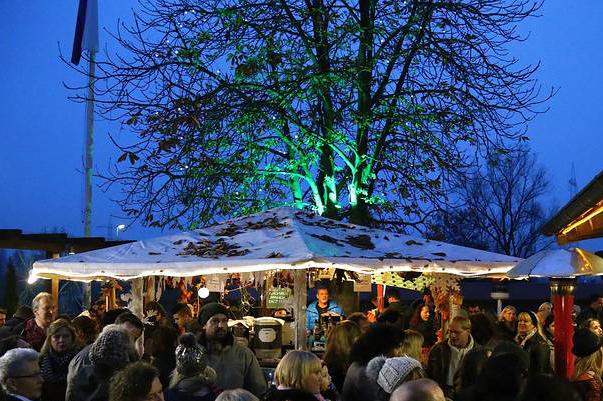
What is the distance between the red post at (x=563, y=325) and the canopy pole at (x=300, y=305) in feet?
10.8

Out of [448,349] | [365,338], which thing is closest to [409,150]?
[448,349]

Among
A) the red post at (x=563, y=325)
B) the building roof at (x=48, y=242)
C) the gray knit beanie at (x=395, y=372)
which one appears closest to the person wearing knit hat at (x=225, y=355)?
the gray knit beanie at (x=395, y=372)

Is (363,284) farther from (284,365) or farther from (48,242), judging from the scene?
(48,242)

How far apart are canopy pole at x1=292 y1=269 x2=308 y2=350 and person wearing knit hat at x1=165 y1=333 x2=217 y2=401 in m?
4.07

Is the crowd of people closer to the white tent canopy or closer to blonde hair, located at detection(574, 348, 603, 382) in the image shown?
blonde hair, located at detection(574, 348, 603, 382)

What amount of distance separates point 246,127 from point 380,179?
3.97m

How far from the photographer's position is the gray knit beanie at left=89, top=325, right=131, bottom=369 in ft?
19.6

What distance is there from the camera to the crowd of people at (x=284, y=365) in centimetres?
463

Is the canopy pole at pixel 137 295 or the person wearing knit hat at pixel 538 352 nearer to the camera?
the person wearing knit hat at pixel 538 352

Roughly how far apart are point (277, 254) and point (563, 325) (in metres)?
3.44

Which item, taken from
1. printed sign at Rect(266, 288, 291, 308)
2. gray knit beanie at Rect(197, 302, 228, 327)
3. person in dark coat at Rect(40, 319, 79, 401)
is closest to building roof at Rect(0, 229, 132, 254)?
printed sign at Rect(266, 288, 291, 308)

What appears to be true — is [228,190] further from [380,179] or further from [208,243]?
[208,243]

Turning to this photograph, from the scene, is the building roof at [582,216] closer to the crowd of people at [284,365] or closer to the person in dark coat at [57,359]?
the crowd of people at [284,365]

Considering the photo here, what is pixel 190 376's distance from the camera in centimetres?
596
